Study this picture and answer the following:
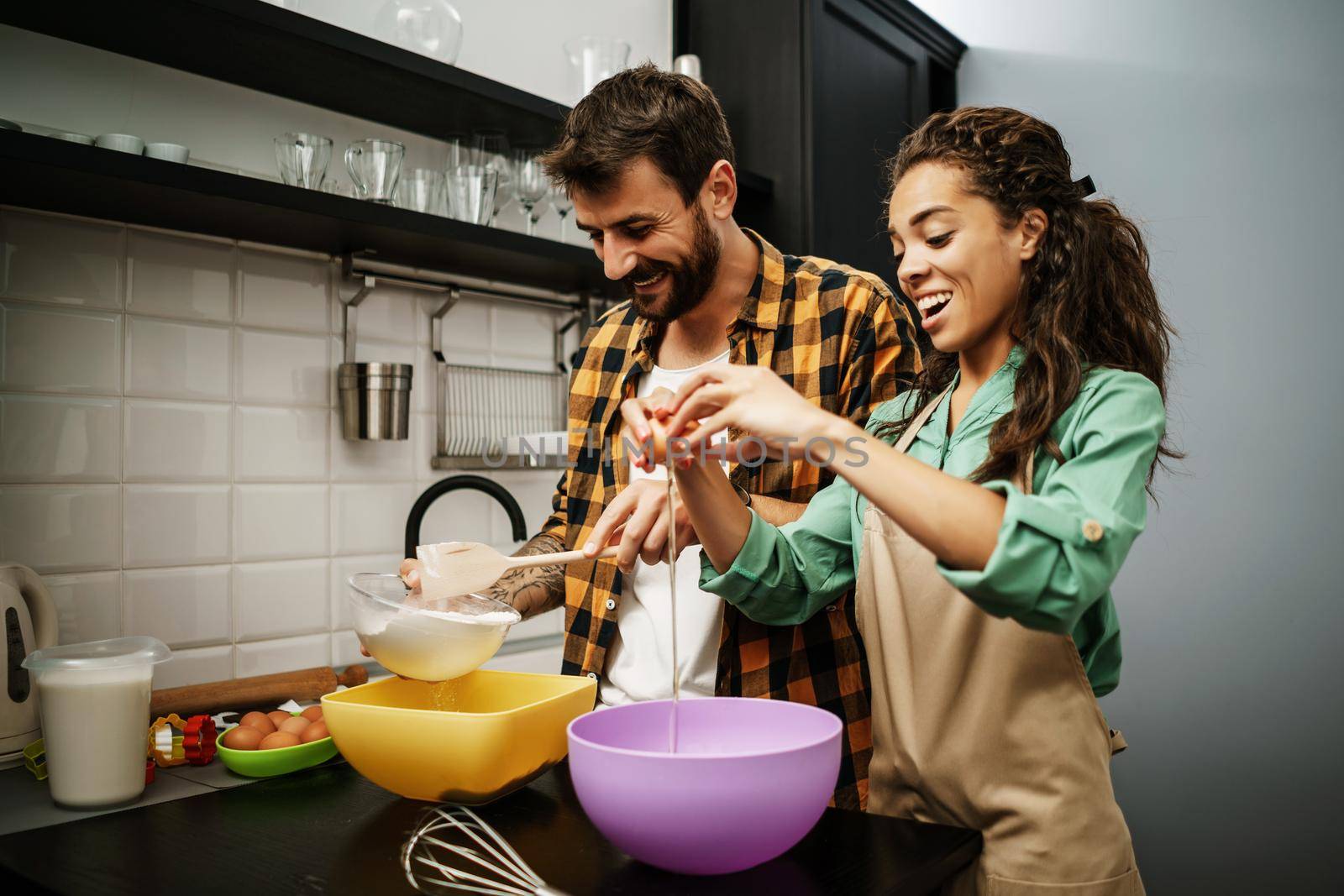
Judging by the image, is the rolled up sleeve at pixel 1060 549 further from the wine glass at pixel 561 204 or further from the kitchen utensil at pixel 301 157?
the wine glass at pixel 561 204

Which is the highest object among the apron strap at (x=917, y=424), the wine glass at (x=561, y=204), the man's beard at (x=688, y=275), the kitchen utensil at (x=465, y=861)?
the wine glass at (x=561, y=204)

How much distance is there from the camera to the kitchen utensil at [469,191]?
5.95 ft

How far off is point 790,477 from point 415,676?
23.8 inches

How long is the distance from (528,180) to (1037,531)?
1422mm

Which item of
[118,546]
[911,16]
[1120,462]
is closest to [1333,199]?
[911,16]

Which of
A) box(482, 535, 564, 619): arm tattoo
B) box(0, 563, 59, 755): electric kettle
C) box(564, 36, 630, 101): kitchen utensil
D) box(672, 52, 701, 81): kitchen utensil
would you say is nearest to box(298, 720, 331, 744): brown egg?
box(482, 535, 564, 619): arm tattoo

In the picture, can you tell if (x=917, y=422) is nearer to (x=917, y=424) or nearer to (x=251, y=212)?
(x=917, y=424)

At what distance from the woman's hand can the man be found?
16.8 inches

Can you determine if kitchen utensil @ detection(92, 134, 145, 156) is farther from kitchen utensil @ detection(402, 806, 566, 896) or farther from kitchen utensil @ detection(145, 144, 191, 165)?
kitchen utensil @ detection(402, 806, 566, 896)

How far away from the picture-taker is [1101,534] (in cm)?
80

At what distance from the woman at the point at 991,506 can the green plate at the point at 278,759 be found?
1.70 feet

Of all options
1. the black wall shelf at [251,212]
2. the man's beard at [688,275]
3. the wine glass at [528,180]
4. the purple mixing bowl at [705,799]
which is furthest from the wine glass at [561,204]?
the purple mixing bowl at [705,799]

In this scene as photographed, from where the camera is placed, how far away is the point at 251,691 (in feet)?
5.17

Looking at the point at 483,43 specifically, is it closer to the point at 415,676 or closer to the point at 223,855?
the point at 415,676
